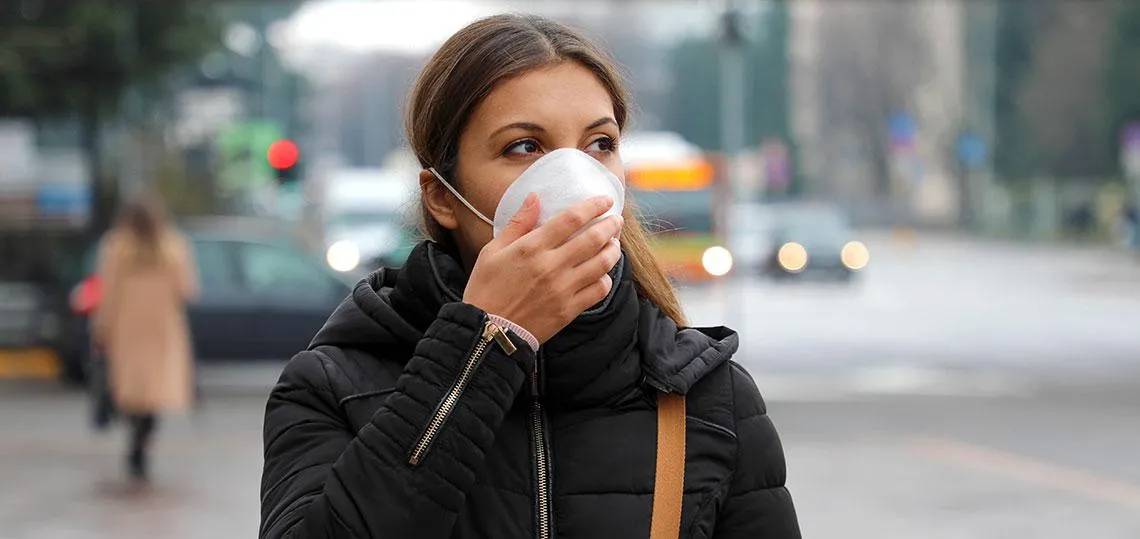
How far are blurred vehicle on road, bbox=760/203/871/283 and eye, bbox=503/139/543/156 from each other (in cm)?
3956

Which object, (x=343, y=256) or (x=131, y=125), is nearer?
(x=131, y=125)

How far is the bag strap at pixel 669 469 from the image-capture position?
2057 millimetres

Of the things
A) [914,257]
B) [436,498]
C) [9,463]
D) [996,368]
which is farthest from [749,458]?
[914,257]

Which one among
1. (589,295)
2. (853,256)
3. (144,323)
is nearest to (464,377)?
(589,295)

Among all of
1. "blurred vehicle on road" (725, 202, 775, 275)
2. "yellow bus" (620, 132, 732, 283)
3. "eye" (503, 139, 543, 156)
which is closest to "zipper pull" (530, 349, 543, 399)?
"eye" (503, 139, 543, 156)

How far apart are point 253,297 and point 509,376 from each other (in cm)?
1555

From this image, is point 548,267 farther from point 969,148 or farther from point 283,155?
point 969,148

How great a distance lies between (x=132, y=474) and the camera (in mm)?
11438

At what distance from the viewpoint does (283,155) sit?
27125 mm

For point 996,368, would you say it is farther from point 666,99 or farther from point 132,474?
point 666,99

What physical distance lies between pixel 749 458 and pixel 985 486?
8.86m

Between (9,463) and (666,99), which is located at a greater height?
(9,463)

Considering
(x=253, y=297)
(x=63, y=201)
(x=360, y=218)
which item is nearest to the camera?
(x=253, y=297)

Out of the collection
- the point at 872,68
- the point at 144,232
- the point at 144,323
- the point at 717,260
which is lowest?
the point at 872,68
